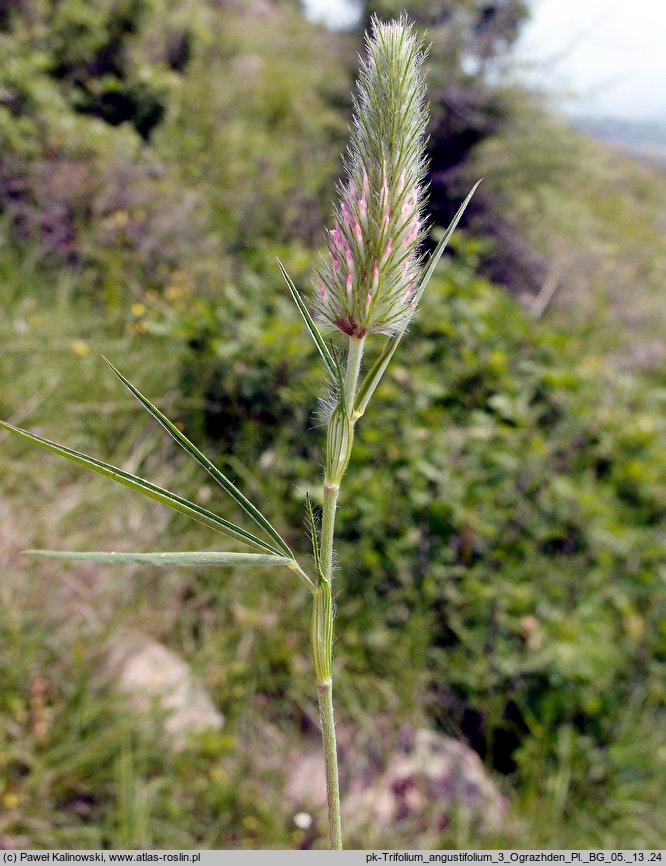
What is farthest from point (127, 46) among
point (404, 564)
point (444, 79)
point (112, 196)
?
point (404, 564)

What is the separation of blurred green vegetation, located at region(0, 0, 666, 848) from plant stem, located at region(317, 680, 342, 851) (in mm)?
1644

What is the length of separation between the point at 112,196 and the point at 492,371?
8.39 feet

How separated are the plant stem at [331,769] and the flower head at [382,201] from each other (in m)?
0.23

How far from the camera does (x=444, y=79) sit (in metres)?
5.09

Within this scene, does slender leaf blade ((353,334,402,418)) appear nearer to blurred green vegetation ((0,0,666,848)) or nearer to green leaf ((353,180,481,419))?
green leaf ((353,180,481,419))

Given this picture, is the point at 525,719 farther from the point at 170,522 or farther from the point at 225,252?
the point at 225,252

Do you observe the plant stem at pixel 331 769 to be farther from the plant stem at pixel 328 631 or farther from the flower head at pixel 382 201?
the flower head at pixel 382 201

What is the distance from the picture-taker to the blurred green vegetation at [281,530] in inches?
76.0

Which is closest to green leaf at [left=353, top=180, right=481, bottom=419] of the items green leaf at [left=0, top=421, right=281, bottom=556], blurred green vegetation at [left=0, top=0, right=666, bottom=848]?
green leaf at [left=0, top=421, right=281, bottom=556]

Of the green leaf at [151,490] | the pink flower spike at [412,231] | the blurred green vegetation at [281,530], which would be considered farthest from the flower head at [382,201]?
the blurred green vegetation at [281,530]

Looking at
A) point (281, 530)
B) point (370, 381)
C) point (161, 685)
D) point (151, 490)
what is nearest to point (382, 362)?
point (370, 381)

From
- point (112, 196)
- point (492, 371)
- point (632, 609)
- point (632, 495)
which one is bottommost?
point (632, 609)

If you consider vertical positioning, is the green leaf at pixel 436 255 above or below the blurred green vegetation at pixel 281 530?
above

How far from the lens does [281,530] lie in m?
2.58
